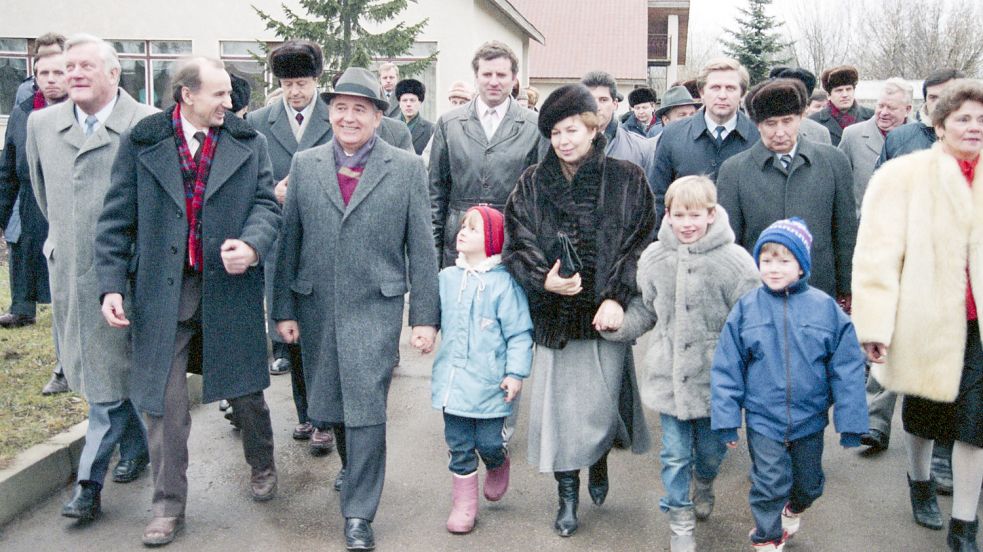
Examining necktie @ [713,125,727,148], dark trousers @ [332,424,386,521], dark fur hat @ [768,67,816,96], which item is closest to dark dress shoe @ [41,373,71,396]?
dark trousers @ [332,424,386,521]

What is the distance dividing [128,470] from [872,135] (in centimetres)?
633

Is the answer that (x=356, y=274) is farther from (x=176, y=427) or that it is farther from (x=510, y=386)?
(x=176, y=427)

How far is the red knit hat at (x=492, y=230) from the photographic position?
4953 millimetres

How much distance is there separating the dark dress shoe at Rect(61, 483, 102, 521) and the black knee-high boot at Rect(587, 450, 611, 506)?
253cm

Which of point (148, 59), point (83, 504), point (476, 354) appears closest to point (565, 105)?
point (476, 354)

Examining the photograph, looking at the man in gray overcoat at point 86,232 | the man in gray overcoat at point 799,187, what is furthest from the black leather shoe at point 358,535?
the man in gray overcoat at point 799,187

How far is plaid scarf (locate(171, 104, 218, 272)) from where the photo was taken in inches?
190

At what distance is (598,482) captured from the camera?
506 cm

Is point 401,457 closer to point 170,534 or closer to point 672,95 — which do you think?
point 170,534

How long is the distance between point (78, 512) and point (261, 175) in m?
1.93

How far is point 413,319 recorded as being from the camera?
487cm

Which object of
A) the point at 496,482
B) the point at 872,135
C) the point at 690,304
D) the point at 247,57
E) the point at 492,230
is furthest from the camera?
the point at 247,57

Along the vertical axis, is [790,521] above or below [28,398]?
below

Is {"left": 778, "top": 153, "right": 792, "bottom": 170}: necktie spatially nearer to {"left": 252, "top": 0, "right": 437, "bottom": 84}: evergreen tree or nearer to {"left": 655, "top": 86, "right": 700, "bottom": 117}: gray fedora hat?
{"left": 655, "top": 86, "right": 700, "bottom": 117}: gray fedora hat
